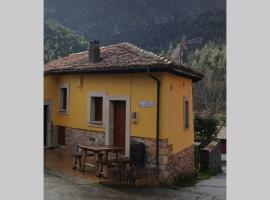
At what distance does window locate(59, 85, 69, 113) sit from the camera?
16.4 feet

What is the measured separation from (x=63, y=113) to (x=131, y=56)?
1111 millimetres

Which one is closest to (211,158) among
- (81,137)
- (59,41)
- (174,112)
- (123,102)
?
(174,112)

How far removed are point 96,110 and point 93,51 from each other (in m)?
0.73

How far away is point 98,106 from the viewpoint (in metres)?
4.91

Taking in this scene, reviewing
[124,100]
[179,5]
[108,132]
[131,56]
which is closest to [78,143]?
[108,132]

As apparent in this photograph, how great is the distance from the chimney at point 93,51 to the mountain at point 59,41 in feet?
0.26

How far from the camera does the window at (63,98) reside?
197 inches

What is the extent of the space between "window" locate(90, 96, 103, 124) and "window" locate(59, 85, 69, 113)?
1.07ft

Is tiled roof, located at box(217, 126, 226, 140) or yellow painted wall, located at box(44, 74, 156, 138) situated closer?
tiled roof, located at box(217, 126, 226, 140)

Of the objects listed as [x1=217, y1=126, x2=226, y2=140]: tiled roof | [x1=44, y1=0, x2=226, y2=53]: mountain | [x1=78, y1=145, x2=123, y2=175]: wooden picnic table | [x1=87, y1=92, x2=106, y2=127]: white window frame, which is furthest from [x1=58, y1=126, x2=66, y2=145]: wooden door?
[x1=217, y1=126, x2=226, y2=140]: tiled roof

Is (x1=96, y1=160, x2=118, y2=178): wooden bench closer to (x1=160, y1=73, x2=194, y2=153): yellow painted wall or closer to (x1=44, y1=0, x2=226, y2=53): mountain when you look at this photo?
(x1=160, y1=73, x2=194, y2=153): yellow painted wall

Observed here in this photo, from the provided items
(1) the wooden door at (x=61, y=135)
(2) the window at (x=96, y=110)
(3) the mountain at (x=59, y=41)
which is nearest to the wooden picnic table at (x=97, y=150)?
(1) the wooden door at (x=61, y=135)

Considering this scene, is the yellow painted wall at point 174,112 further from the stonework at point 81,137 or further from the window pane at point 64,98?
the window pane at point 64,98

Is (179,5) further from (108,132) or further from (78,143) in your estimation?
(78,143)
